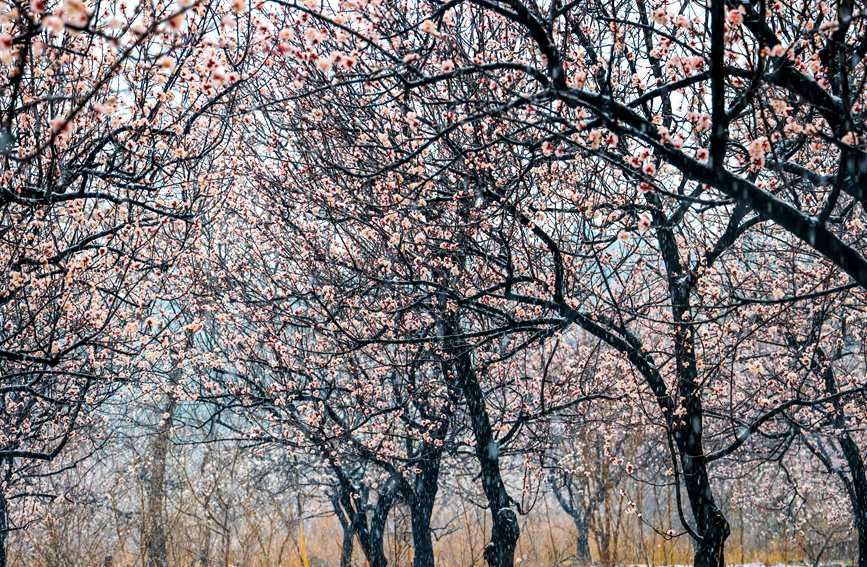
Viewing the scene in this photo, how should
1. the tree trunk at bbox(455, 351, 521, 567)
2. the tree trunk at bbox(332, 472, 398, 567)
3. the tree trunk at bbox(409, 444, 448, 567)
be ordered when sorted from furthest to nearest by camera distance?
the tree trunk at bbox(332, 472, 398, 567) < the tree trunk at bbox(409, 444, 448, 567) < the tree trunk at bbox(455, 351, 521, 567)

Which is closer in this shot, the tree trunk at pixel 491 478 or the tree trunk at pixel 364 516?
the tree trunk at pixel 491 478

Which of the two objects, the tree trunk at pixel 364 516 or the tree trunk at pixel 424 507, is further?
the tree trunk at pixel 364 516

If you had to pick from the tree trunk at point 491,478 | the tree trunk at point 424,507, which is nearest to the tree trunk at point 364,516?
the tree trunk at point 424,507

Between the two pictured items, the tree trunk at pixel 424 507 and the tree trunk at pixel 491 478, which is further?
the tree trunk at pixel 424 507

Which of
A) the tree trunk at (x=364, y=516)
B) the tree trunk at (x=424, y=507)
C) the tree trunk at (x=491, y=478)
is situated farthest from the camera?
the tree trunk at (x=364, y=516)

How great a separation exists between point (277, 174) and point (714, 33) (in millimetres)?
7167

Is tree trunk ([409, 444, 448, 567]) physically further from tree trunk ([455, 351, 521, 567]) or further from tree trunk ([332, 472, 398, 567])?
tree trunk ([455, 351, 521, 567])

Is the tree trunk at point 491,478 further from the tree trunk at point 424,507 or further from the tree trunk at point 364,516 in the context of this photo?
the tree trunk at point 364,516

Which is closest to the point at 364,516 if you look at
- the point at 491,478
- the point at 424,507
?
the point at 424,507

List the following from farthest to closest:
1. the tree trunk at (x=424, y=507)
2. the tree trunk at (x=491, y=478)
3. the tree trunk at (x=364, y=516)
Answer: the tree trunk at (x=364, y=516), the tree trunk at (x=424, y=507), the tree trunk at (x=491, y=478)

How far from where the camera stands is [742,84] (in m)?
6.07

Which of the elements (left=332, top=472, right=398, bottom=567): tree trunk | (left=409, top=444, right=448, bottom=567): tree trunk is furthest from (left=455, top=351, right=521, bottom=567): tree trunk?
(left=332, top=472, right=398, bottom=567): tree trunk

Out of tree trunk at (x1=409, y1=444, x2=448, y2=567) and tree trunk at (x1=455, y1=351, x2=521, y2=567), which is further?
tree trunk at (x1=409, y1=444, x2=448, y2=567)

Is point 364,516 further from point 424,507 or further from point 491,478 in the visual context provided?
point 491,478
